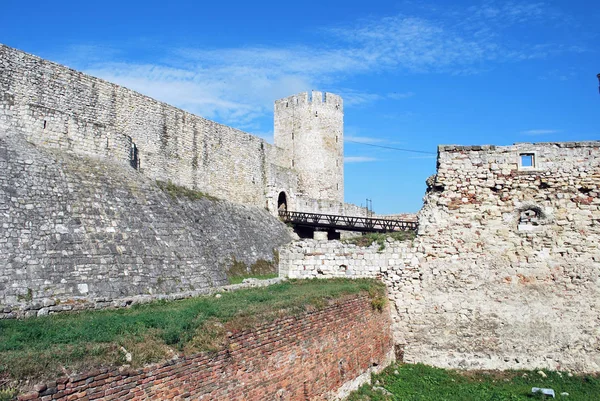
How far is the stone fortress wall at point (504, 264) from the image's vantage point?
11.1 m

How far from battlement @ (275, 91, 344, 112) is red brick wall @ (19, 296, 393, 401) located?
97.8ft

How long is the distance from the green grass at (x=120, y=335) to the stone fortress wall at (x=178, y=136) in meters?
10.1

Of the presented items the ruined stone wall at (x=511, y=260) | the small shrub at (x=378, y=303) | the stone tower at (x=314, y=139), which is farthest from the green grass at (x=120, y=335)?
the stone tower at (x=314, y=139)

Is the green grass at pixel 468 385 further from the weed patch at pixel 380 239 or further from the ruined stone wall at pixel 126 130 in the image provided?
the ruined stone wall at pixel 126 130

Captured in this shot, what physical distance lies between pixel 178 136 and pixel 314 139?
1503 centimetres

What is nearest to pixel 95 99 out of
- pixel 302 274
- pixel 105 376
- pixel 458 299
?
pixel 302 274

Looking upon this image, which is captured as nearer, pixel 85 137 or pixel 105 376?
pixel 105 376

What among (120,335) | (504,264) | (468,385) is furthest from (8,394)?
(504,264)

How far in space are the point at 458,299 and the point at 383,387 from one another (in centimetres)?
309

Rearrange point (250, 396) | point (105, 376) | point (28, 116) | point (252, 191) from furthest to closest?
point (252, 191) < point (28, 116) < point (250, 396) < point (105, 376)

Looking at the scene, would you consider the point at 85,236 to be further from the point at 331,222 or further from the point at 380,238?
the point at 331,222

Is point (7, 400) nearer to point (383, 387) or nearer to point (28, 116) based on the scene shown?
point (383, 387)

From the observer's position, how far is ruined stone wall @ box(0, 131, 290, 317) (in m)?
Result: 11.4

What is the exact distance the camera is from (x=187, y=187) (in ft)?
83.4
